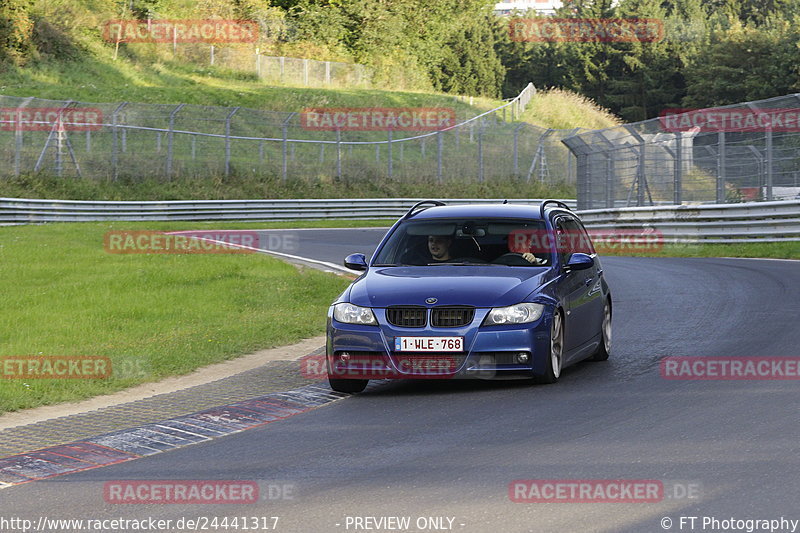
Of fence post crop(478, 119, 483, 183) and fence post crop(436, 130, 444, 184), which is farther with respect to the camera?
fence post crop(478, 119, 483, 183)

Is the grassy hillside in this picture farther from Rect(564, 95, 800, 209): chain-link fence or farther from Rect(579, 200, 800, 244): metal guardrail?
Rect(579, 200, 800, 244): metal guardrail

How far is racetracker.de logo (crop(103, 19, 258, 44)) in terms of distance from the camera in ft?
216

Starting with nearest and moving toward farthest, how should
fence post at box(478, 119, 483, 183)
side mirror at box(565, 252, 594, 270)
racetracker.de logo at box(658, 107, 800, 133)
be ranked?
side mirror at box(565, 252, 594, 270) → racetracker.de logo at box(658, 107, 800, 133) → fence post at box(478, 119, 483, 183)

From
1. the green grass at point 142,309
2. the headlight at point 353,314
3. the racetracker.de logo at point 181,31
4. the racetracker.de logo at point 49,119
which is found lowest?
the green grass at point 142,309

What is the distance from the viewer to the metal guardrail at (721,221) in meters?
25.3

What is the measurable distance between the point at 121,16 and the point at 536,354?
202ft

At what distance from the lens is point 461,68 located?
324 feet

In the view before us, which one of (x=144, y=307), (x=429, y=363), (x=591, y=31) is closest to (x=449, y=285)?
(x=429, y=363)

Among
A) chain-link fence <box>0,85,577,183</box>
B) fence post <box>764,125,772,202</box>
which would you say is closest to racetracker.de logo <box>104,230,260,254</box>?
chain-link fence <box>0,85,577,183</box>

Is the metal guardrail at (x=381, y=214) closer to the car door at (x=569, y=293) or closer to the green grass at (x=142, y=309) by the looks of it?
the green grass at (x=142, y=309)

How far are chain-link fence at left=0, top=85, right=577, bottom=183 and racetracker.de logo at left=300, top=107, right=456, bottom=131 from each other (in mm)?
926

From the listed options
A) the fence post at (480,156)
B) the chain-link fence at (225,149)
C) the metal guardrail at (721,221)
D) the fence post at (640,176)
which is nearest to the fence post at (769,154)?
the metal guardrail at (721,221)

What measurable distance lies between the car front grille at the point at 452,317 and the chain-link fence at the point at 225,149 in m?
32.0

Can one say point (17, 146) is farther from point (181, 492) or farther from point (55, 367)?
point (181, 492)
